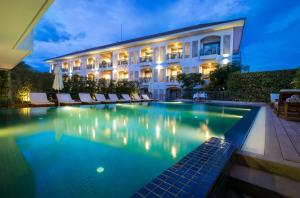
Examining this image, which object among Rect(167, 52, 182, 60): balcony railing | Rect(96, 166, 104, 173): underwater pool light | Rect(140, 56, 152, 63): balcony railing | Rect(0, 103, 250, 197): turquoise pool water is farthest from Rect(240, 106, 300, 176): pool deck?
Rect(140, 56, 152, 63): balcony railing

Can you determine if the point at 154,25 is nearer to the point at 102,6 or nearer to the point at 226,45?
the point at 102,6

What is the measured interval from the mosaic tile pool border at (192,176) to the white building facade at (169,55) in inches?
624

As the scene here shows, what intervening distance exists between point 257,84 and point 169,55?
10541 mm

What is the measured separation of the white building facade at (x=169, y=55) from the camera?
15992mm

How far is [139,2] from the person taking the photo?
36.8 metres

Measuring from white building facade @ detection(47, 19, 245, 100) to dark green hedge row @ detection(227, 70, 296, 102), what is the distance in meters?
3.96

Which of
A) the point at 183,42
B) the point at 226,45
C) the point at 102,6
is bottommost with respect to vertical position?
the point at 226,45

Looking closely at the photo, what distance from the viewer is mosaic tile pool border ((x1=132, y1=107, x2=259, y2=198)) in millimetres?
1219

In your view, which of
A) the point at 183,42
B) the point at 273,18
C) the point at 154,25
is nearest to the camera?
the point at 183,42

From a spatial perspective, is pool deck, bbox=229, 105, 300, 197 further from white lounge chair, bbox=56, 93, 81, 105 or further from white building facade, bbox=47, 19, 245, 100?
white building facade, bbox=47, 19, 245, 100

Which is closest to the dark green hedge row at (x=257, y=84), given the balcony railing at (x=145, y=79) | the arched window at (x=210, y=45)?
the arched window at (x=210, y=45)

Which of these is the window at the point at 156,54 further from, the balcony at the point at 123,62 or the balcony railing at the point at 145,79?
the balcony at the point at 123,62

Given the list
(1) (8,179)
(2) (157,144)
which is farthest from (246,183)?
(1) (8,179)

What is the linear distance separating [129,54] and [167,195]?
22.3 metres
